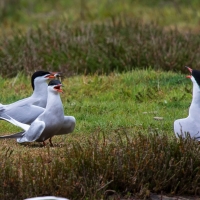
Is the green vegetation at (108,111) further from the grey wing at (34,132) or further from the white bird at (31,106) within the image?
the white bird at (31,106)

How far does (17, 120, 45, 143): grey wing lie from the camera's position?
286 inches

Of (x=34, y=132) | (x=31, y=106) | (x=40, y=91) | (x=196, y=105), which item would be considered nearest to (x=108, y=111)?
(x=40, y=91)

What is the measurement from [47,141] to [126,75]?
298 centimetres

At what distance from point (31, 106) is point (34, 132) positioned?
2.82 feet

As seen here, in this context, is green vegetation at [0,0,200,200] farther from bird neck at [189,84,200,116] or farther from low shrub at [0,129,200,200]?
bird neck at [189,84,200,116]

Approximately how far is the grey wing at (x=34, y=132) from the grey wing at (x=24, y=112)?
1.82 feet

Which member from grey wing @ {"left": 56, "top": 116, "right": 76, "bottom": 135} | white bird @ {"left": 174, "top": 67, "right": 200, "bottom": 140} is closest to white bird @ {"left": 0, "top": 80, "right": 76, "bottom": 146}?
grey wing @ {"left": 56, "top": 116, "right": 76, "bottom": 135}

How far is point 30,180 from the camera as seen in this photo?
19.1 feet

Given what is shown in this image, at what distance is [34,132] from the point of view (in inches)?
287

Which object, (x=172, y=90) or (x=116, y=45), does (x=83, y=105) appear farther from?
(x=116, y=45)

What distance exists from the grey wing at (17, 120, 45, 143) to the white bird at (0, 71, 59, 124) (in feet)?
1.85

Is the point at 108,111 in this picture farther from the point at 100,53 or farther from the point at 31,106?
the point at 100,53

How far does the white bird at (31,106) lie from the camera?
26.1 feet

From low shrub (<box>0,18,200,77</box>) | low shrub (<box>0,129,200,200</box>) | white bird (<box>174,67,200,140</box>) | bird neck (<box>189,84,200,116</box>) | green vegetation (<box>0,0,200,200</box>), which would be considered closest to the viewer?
low shrub (<box>0,129,200,200</box>)
